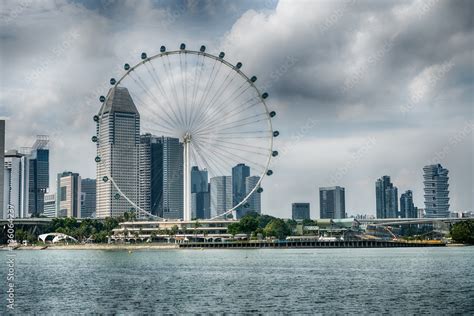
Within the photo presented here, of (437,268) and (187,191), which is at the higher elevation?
(187,191)

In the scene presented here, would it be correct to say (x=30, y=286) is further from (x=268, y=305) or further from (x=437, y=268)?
(x=437, y=268)

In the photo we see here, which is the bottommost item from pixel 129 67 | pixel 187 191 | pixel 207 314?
pixel 207 314

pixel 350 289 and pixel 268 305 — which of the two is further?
pixel 350 289

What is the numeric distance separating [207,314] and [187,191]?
131 meters

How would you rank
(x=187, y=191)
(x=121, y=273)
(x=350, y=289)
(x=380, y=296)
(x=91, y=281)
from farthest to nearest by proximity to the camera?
(x=187, y=191) < (x=121, y=273) < (x=91, y=281) < (x=350, y=289) < (x=380, y=296)

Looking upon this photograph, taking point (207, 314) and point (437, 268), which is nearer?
point (207, 314)

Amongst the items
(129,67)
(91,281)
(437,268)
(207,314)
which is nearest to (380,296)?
(207,314)

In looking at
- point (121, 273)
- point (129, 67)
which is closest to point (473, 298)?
point (121, 273)

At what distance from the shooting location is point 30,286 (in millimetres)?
88938

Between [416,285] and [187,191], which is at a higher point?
[187,191]

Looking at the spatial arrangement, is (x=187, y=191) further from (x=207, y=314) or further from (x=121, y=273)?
(x=207, y=314)

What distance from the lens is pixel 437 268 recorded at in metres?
116

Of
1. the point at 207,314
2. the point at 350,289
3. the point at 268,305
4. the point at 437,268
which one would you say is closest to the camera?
the point at 207,314

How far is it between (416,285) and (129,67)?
253ft
